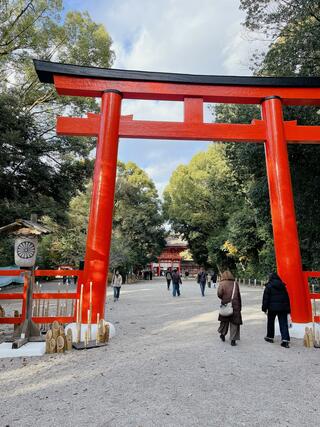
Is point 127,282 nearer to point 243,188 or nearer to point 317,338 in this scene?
point 243,188

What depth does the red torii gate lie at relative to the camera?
6801mm

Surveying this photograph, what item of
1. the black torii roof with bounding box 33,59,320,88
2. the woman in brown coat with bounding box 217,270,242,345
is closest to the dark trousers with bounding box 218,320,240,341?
the woman in brown coat with bounding box 217,270,242,345

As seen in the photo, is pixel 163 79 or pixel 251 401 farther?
pixel 163 79

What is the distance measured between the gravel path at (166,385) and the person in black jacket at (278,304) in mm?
292

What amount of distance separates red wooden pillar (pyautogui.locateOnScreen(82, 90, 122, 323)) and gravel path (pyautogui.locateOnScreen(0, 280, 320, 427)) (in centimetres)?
116

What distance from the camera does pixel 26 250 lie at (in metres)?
6.14

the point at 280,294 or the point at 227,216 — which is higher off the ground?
the point at 227,216

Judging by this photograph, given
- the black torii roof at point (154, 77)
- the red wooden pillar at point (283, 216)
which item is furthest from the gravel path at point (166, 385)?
the black torii roof at point (154, 77)

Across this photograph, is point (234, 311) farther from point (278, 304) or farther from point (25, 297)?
point (25, 297)

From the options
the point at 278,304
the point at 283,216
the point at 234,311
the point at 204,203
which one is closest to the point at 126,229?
the point at 204,203

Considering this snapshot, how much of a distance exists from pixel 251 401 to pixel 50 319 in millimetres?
4354

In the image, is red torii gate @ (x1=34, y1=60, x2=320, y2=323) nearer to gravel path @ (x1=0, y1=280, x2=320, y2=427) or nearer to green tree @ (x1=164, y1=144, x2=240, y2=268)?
gravel path @ (x1=0, y1=280, x2=320, y2=427)

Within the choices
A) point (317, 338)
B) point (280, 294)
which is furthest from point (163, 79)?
point (317, 338)

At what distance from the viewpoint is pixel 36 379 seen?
4.16 metres
